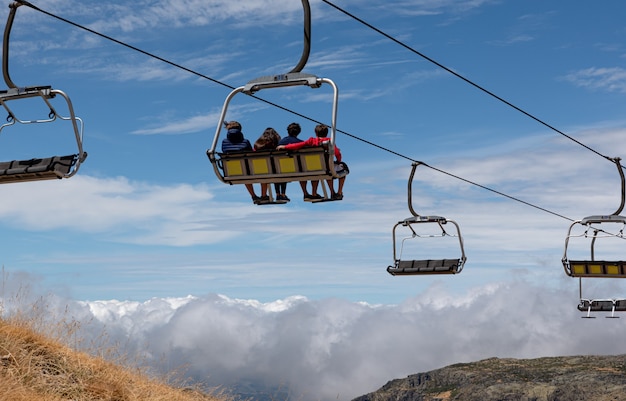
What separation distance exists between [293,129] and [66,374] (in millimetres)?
5683

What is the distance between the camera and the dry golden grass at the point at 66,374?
555 inches

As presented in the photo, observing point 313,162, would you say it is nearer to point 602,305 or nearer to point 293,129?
point 293,129

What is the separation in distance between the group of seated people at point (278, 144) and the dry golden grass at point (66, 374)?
379 cm

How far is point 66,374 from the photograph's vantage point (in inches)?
582

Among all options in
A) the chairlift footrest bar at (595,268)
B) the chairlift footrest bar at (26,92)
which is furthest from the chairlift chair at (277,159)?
the chairlift footrest bar at (595,268)

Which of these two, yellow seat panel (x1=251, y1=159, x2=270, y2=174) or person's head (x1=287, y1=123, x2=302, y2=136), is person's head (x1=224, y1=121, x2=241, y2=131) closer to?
person's head (x1=287, y1=123, x2=302, y2=136)

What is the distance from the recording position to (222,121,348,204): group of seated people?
1410cm

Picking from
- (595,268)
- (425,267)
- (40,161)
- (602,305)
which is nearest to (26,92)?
(40,161)

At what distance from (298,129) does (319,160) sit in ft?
6.30

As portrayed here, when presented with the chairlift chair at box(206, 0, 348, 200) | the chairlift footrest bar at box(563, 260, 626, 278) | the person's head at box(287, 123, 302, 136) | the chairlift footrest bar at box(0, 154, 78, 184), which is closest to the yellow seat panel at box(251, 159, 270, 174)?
the chairlift chair at box(206, 0, 348, 200)

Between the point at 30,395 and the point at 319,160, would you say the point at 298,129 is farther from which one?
the point at 30,395

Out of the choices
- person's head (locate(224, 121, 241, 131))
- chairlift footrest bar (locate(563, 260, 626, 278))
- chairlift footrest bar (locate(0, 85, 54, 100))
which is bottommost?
chairlift footrest bar (locate(563, 260, 626, 278))

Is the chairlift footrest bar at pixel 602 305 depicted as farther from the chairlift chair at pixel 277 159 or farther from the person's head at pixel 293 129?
the chairlift chair at pixel 277 159

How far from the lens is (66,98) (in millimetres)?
12312
